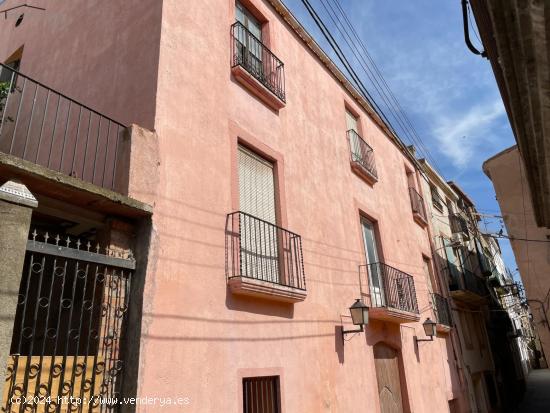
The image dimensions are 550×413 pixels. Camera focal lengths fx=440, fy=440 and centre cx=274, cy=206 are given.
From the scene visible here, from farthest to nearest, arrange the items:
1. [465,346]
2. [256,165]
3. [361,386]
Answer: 1. [465,346]
2. [361,386]
3. [256,165]

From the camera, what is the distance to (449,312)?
577 inches

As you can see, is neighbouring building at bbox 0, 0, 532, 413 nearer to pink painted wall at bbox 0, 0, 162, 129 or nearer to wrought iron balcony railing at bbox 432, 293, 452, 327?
pink painted wall at bbox 0, 0, 162, 129

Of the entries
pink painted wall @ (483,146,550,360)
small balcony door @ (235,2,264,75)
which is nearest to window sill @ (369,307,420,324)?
small balcony door @ (235,2,264,75)

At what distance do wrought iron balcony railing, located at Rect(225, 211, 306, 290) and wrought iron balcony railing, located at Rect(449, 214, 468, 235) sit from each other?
13.9 metres

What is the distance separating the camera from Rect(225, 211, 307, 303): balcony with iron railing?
5.96m

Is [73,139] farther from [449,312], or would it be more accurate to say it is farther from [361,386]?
[449,312]

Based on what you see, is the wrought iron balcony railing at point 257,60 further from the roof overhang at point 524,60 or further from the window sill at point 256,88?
the roof overhang at point 524,60

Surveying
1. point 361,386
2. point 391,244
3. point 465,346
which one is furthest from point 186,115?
point 465,346

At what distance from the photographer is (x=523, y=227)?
52.6 ft

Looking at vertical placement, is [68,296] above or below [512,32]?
below

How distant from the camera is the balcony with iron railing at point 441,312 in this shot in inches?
527

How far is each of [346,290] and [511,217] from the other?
1080 centimetres

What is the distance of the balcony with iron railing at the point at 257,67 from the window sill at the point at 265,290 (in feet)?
11.3

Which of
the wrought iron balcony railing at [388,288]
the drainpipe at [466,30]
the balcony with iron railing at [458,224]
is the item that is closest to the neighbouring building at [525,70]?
the drainpipe at [466,30]
